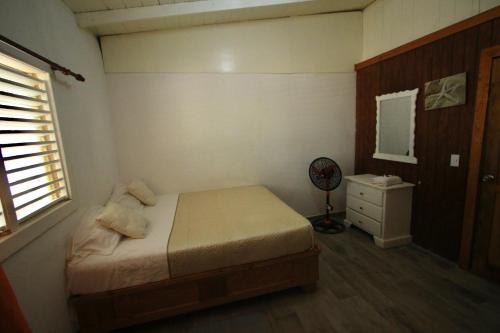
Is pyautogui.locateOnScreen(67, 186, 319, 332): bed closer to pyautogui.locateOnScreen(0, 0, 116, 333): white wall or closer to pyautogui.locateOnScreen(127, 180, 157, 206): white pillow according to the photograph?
pyautogui.locateOnScreen(0, 0, 116, 333): white wall

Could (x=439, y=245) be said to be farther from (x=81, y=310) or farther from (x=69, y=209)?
(x=69, y=209)

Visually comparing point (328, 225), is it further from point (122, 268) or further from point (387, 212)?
point (122, 268)

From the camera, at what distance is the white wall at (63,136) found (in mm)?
1230

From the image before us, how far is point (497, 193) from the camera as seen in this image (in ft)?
5.99

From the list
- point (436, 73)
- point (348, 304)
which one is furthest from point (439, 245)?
point (436, 73)

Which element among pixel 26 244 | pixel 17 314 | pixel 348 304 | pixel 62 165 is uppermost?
pixel 62 165

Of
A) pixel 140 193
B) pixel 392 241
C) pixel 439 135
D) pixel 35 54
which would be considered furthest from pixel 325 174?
pixel 35 54

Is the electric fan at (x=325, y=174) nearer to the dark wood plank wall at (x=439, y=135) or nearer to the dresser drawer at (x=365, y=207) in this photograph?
the dresser drawer at (x=365, y=207)

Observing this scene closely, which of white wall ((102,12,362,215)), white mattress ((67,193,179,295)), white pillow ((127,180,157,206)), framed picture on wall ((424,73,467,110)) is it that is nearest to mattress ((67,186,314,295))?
white mattress ((67,193,179,295))

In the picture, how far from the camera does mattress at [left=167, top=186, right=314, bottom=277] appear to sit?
1.60 m

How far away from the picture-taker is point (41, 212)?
139 cm

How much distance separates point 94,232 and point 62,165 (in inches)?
22.9

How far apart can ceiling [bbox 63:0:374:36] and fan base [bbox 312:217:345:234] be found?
9.17 feet

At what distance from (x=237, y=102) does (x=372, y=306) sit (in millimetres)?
2655
